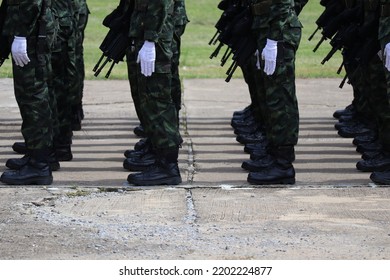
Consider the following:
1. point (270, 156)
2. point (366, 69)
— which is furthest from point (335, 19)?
point (270, 156)

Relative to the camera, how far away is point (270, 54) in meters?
8.63

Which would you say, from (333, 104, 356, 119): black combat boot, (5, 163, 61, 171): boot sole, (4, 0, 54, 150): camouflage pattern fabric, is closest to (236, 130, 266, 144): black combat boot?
(333, 104, 356, 119): black combat boot

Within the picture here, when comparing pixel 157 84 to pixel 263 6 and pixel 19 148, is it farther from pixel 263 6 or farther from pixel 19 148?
pixel 19 148

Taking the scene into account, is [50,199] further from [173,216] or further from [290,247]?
[290,247]

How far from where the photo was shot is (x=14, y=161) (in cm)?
931

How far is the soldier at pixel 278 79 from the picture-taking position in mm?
8633

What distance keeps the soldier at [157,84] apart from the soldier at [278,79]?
0.57 metres

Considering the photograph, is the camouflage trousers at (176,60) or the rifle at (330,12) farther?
the rifle at (330,12)

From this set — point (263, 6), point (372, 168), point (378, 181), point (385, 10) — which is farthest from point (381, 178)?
point (263, 6)

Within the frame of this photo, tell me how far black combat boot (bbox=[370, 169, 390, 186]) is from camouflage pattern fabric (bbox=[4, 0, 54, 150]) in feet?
7.14

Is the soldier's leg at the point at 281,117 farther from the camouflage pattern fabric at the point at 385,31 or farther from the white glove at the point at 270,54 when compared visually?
the camouflage pattern fabric at the point at 385,31

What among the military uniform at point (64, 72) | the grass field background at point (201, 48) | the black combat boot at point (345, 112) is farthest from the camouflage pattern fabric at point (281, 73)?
the grass field background at point (201, 48)

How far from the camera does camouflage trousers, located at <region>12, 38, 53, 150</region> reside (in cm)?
864

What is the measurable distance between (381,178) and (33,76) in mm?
2384
